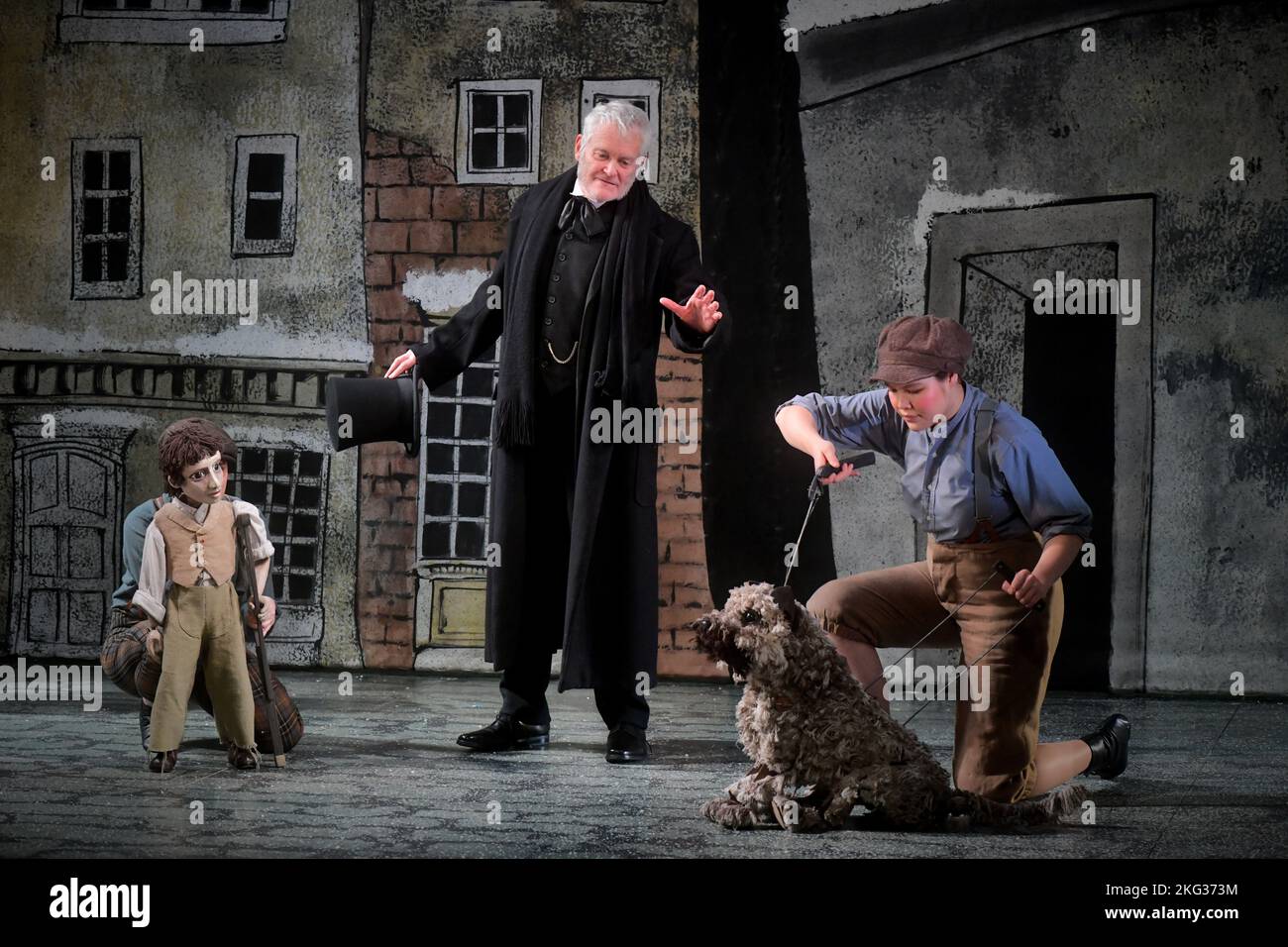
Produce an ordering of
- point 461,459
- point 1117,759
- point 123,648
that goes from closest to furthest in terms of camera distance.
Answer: point 1117,759 → point 123,648 → point 461,459

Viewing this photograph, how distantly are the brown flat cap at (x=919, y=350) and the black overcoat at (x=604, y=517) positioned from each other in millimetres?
776

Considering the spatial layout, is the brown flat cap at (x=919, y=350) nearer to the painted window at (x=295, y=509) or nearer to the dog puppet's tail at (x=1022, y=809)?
the dog puppet's tail at (x=1022, y=809)

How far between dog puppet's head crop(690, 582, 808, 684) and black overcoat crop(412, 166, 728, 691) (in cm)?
110

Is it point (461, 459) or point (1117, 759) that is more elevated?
point (461, 459)

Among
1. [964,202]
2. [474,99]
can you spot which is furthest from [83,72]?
[964,202]

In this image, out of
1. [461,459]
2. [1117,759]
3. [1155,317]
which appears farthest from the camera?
[461,459]

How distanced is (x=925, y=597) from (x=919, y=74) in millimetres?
3393

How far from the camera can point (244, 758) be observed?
4379mm

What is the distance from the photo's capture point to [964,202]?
667 cm

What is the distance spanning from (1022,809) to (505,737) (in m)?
1.78

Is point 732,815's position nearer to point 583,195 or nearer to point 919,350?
point 919,350

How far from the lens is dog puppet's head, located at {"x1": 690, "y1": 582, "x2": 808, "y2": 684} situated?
3.55 m
